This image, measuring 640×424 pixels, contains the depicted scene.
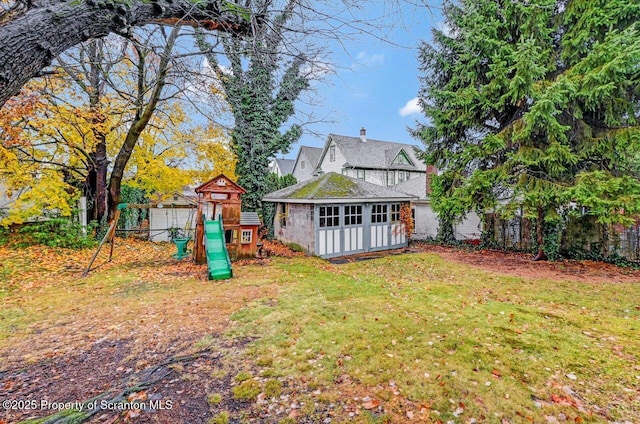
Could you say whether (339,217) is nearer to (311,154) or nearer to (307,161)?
(307,161)

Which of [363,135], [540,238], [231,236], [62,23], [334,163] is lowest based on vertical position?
[540,238]

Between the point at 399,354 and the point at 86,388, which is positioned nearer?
the point at 86,388

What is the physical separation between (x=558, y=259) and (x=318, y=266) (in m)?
8.07

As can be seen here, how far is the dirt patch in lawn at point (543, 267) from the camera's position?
785 centimetres

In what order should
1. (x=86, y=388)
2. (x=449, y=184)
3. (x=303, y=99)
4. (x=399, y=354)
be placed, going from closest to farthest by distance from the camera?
(x=86, y=388) → (x=399, y=354) → (x=303, y=99) → (x=449, y=184)

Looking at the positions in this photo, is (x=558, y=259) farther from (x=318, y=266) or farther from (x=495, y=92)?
(x=318, y=266)

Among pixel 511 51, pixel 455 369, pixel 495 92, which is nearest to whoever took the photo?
pixel 455 369

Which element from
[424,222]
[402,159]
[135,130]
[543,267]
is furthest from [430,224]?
[135,130]

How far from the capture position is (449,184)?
37.6 feet

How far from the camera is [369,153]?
25078 millimetres

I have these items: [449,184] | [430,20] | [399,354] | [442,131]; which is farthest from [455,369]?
[442,131]

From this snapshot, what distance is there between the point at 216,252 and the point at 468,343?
6.47m

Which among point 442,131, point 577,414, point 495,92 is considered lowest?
point 577,414

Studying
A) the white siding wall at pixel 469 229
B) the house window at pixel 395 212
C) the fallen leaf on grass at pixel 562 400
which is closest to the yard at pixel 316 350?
the fallen leaf on grass at pixel 562 400
